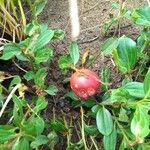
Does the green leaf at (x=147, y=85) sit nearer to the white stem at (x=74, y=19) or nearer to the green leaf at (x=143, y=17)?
the green leaf at (x=143, y=17)

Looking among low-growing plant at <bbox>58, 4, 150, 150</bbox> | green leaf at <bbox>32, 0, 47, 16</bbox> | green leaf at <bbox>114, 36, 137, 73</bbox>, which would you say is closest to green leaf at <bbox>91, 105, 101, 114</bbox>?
low-growing plant at <bbox>58, 4, 150, 150</bbox>

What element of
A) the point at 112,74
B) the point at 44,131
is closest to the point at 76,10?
the point at 112,74

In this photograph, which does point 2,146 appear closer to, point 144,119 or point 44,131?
point 44,131

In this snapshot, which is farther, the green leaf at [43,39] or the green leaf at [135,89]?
the green leaf at [43,39]

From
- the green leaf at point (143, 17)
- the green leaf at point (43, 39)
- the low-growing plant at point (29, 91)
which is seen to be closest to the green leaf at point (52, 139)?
the low-growing plant at point (29, 91)

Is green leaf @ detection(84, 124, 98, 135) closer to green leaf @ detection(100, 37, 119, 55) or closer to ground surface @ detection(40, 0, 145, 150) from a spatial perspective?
ground surface @ detection(40, 0, 145, 150)

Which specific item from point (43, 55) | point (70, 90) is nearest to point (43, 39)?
point (43, 55)
